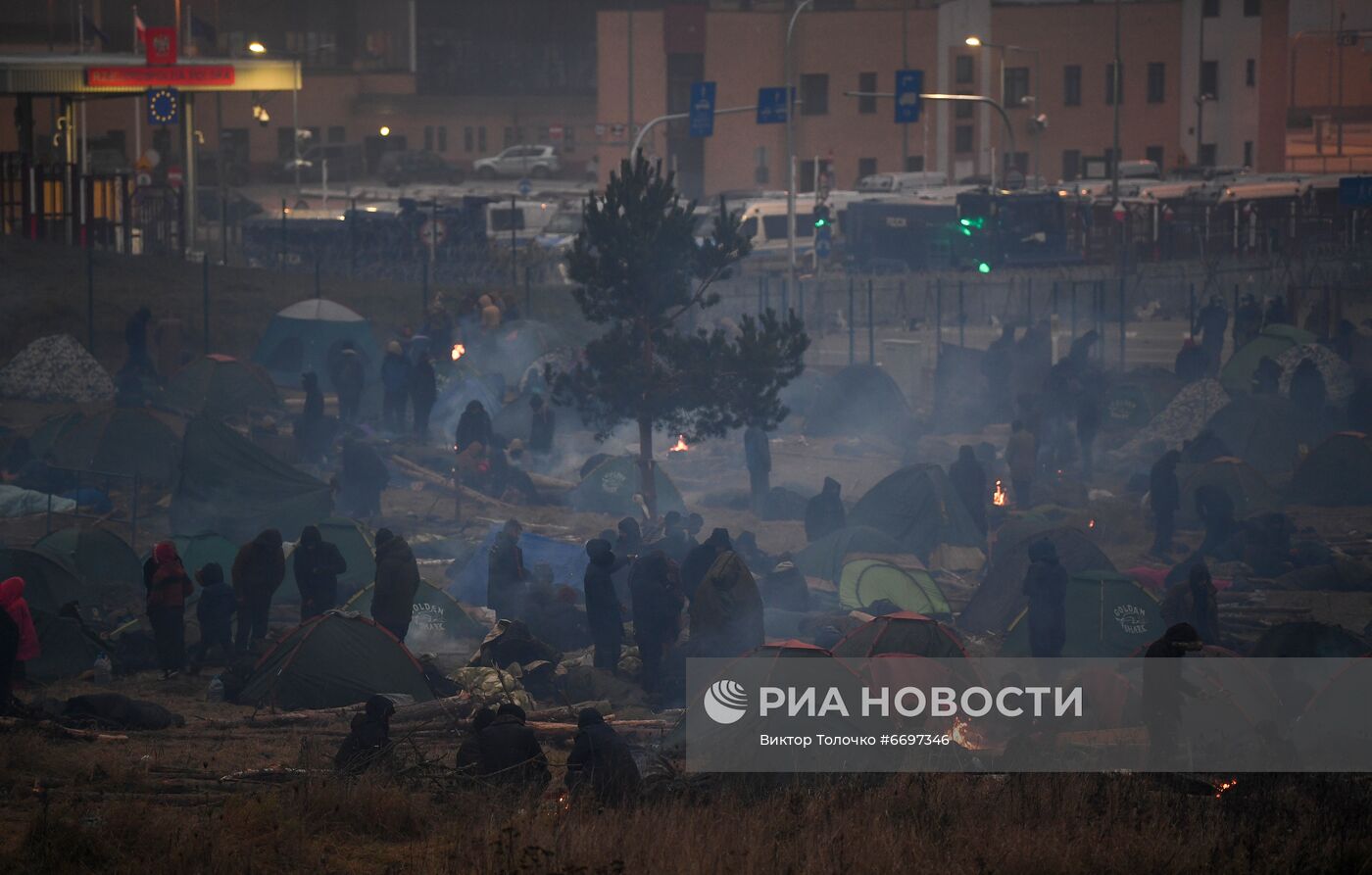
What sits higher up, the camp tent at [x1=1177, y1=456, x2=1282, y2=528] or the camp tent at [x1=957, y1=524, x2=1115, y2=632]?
the camp tent at [x1=1177, y1=456, x2=1282, y2=528]

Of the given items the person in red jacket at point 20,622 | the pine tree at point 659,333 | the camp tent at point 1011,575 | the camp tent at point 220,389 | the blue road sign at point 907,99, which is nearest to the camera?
the person in red jacket at point 20,622

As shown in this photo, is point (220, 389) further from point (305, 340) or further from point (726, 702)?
point (726, 702)

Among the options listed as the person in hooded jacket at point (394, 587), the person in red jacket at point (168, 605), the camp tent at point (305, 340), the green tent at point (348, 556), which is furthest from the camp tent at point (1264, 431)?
the person in red jacket at point (168, 605)

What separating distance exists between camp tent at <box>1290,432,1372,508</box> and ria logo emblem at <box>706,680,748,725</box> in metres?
12.5

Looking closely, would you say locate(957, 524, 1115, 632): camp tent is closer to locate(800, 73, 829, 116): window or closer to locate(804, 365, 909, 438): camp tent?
locate(804, 365, 909, 438): camp tent

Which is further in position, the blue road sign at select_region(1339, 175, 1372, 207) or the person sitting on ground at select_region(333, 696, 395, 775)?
the blue road sign at select_region(1339, 175, 1372, 207)

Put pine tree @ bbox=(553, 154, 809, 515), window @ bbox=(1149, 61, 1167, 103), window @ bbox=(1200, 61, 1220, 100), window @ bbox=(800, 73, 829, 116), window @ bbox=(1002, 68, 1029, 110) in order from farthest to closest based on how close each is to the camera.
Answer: window @ bbox=(1200, 61, 1220, 100), window @ bbox=(1149, 61, 1167, 103), window @ bbox=(1002, 68, 1029, 110), window @ bbox=(800, 73, 829, 116), pine tree @ bbox=(553, 154, 809, 515)

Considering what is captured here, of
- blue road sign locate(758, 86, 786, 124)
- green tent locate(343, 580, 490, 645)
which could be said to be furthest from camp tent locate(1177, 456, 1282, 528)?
blue road sign locate(758, 86, 786, 124)

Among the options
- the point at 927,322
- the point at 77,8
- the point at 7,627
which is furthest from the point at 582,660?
the point at 77,8

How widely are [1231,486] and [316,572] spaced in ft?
38.0

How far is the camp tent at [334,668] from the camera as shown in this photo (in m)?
13.0

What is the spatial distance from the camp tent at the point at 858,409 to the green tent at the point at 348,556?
36.1 ft

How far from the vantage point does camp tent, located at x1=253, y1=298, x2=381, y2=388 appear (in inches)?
1101

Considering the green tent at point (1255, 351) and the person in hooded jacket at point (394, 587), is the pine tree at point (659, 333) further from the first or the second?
the green tent at point (1255, 351)
